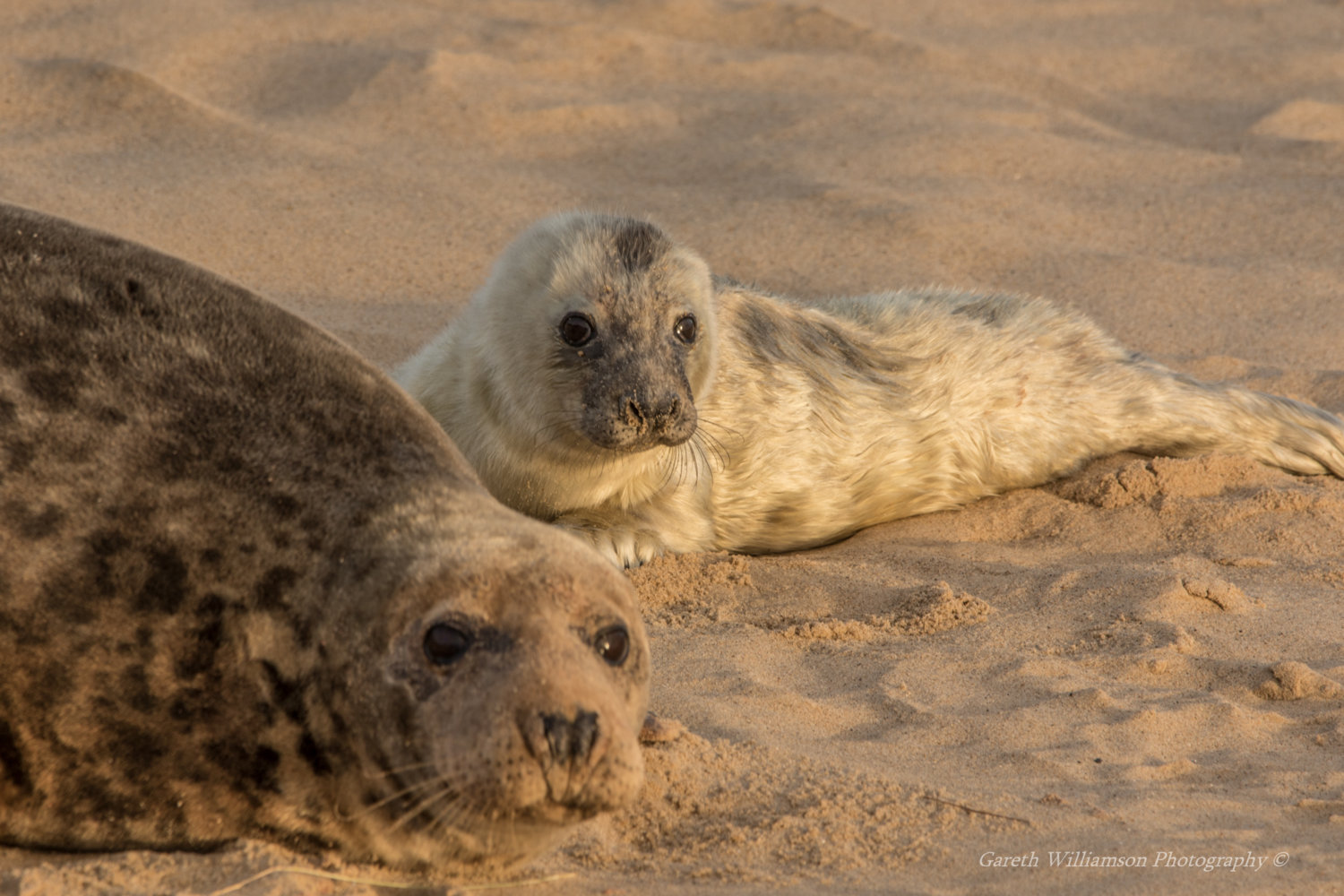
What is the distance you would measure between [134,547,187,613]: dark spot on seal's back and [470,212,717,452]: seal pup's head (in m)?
2.05

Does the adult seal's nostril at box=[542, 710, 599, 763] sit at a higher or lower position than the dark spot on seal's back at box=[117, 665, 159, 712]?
higher

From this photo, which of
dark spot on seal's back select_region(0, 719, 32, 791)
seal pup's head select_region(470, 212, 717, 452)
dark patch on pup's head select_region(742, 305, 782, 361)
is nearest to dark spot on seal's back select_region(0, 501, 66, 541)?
dark spot on seal's back select_region(0, 719, 32, 791)

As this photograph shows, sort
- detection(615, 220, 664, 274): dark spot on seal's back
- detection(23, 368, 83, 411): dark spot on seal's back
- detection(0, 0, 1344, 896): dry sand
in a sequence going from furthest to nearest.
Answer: detection(615, 220, 664, 274): dark spot on seal's back < detection(0, 0, 1344, 896): dry sand < detection(23, 368, 83, 411): dark spot on seal's back

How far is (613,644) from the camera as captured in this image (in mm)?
2344

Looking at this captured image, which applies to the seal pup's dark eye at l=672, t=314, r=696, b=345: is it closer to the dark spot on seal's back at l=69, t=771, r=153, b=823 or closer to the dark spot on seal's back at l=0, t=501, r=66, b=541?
the dark spot on seal's back at l=0, t=501, r=66, b=541

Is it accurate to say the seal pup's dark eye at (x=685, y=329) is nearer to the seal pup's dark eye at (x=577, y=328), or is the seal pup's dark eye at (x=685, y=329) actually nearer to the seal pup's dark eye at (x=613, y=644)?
the seal pup's dark eye at (x=577, y=328)

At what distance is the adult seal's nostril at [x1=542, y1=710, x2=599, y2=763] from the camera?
2.10 metres

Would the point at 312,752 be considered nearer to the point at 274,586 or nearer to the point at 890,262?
the point at 274,586

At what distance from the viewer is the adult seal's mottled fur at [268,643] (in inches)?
85.2

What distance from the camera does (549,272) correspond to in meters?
4.62

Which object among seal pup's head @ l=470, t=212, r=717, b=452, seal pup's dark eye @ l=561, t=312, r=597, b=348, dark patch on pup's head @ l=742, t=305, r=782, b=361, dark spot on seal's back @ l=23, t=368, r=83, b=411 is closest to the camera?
dark spot on seal's back @ l=23, t=368, r=83, b=411

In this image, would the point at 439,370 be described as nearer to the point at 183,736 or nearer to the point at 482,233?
the point at 482,233

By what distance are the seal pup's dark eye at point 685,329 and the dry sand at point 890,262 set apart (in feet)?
2.42

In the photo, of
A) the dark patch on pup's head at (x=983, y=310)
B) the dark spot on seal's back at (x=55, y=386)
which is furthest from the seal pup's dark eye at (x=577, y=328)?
the dark spot on seal's back at (x=55, y=386)
